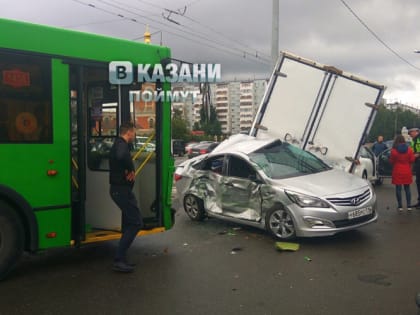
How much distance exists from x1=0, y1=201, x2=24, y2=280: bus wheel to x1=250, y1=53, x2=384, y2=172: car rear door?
6.36 meters

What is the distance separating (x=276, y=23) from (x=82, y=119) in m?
11.5

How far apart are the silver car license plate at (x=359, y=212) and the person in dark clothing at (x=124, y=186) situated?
3232 millimetres

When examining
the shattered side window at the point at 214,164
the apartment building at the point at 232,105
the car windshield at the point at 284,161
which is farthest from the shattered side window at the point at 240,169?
the apartment building at the point at 232,105

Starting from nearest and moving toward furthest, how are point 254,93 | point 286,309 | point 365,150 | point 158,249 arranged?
point 286,309, point 158,249, point 365,150, point 254,93

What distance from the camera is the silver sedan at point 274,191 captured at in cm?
688

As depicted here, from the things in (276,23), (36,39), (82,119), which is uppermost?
(276,23)

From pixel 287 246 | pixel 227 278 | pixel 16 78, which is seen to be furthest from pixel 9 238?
pixel 287 246

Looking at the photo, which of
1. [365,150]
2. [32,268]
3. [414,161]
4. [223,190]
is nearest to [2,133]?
[32,268]

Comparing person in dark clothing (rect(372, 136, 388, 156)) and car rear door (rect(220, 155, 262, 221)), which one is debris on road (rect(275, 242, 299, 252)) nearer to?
car rear door (rect(220, 155, 262, 221))

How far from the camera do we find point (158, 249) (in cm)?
696

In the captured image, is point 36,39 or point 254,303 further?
point 36,39

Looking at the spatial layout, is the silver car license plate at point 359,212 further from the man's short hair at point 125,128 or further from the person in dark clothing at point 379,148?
the person in dark clothing at point 379,148

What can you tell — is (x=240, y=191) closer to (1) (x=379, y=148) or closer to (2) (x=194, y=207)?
(2) (x=194, y=207)

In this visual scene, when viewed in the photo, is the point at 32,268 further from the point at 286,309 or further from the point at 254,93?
the point at 254,93
